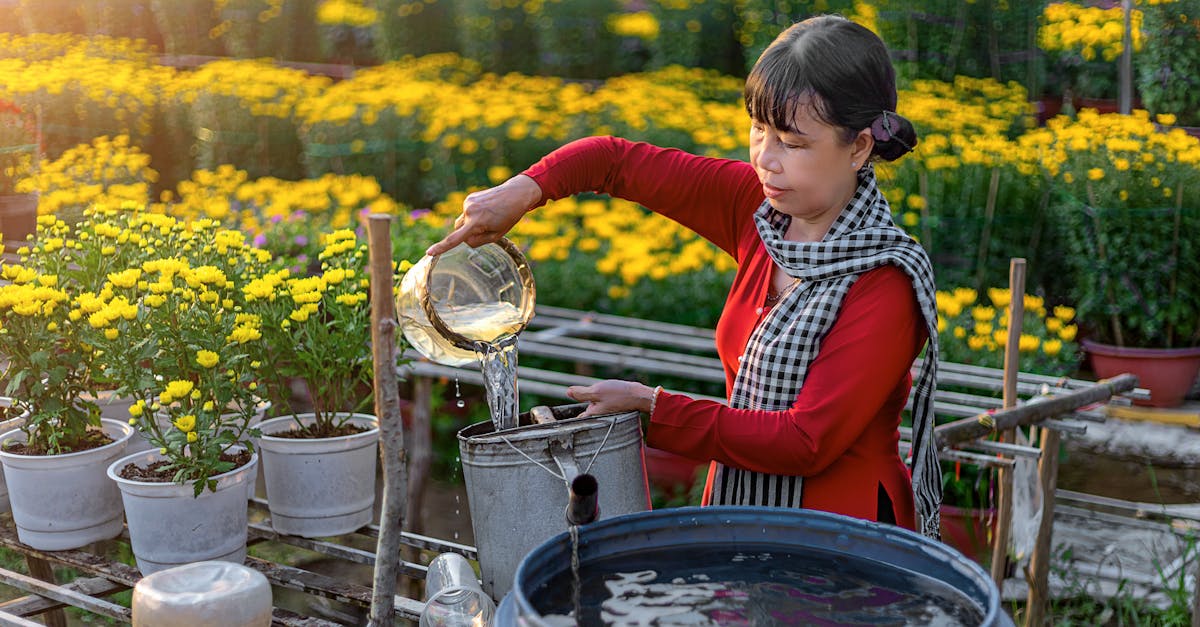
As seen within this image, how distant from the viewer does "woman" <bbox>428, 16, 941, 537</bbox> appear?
1484 millimetres

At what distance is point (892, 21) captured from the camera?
5.59 m

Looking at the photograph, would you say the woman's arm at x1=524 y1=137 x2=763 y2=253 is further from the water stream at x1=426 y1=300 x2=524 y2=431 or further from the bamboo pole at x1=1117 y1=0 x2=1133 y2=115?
the bamboo pole at x1=1117 y1=0 x2=1133 y2=115

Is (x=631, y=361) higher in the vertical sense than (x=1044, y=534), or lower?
higher

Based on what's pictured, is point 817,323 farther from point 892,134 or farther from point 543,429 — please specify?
point 543,429

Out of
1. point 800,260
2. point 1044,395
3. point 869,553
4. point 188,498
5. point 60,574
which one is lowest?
point 60,574

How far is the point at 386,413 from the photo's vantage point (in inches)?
50.3

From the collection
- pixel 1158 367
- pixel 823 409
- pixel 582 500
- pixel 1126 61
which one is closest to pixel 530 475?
pixel 582 500

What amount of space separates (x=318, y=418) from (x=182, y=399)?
12.1 inches

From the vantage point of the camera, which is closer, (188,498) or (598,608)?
(598,608)

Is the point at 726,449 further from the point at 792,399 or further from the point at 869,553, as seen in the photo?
the point at 869,553

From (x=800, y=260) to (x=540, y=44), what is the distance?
6517 mm

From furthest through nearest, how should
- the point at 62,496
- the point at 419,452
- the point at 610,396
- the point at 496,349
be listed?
the point at 419,452, the point at 62,496, the point at 496,349, the point at 610,396

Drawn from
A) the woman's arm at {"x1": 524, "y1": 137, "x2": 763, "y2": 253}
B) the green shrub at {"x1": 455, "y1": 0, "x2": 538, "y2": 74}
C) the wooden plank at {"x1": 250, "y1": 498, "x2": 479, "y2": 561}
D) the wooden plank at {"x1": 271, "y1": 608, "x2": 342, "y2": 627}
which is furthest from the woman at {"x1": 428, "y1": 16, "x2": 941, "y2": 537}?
the green shrub at {"x1": 455, "y1": 0, "x2": 538, "y2": 74}

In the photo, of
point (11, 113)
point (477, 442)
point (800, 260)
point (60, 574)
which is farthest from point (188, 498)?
point (11, 113)
